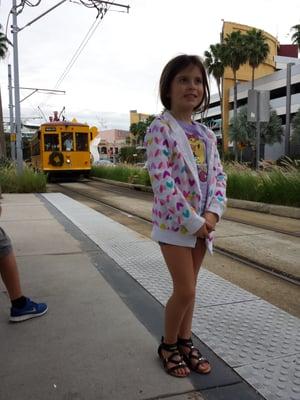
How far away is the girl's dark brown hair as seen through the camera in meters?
2.65

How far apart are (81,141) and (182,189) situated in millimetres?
22490

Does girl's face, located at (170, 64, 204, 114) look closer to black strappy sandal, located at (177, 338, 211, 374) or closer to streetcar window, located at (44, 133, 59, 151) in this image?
black strappy sandal, located at (177, 338, 211, 374)

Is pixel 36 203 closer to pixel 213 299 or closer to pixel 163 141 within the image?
pixel 213 299

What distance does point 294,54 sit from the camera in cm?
8450

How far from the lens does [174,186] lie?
249cm

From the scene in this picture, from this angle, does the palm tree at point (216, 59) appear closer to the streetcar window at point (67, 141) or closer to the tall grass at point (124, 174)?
the tall grass at point (124, 174)

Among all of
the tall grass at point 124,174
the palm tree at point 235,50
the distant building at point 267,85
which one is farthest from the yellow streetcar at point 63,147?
the palm tree at point 235,50

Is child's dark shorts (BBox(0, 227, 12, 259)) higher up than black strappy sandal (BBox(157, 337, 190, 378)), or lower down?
higher up

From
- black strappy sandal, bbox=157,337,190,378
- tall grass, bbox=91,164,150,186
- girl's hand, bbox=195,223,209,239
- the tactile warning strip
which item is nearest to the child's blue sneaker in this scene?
the tactile warning strip

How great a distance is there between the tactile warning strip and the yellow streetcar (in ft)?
62.6

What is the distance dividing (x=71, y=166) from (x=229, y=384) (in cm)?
2238

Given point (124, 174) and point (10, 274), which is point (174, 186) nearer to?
point (10, 274)

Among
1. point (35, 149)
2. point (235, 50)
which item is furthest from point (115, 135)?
point (35, 149)

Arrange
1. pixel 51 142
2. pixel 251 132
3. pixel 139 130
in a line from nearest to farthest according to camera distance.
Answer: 1. pixel 51 142
2. pixel 251 132
3. pixel 139 130
